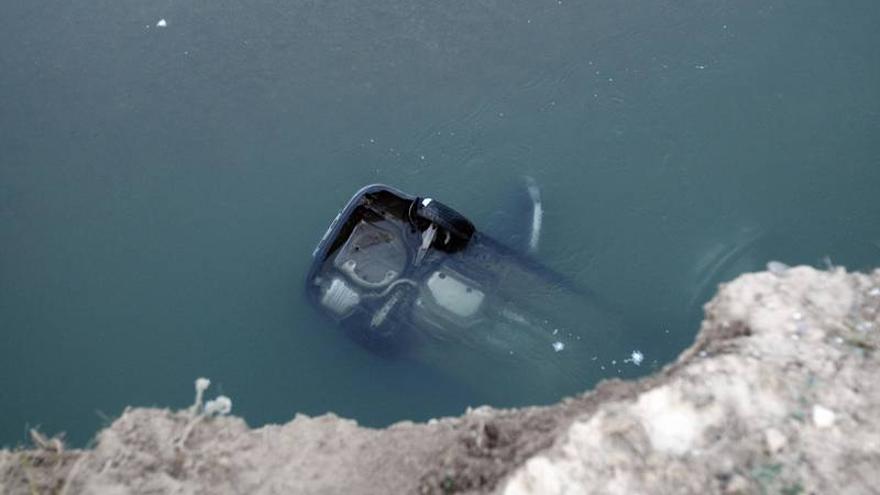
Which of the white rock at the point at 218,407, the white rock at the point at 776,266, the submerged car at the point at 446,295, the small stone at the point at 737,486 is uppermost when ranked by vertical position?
the white rock at the point at 776,266

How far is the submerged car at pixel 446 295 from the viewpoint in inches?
249

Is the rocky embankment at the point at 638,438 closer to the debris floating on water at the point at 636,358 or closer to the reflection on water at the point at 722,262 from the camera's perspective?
the debris floating on water at the point at 636,358

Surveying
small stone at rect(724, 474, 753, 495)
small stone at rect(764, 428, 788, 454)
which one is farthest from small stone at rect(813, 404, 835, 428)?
small stone at rect(724, 474, 753, 495)

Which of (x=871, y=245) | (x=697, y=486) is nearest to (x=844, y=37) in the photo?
(x=871, y=245)

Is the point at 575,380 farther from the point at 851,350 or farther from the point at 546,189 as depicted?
the point at 851,350

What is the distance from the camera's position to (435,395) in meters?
6.43

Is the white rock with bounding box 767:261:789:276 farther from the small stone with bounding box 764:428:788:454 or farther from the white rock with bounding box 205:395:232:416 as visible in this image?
the white rock with bounding box 205:395:232:416

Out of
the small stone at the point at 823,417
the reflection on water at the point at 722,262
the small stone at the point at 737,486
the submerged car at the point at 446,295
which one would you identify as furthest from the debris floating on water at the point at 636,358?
the small stone at the point at 737,486

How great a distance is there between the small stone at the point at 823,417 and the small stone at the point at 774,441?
0.19 metres

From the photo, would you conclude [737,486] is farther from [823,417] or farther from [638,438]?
[823,417]

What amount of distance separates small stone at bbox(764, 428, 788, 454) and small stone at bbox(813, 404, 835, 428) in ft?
0.63

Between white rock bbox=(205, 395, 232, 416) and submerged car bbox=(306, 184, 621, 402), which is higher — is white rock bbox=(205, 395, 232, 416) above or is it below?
below

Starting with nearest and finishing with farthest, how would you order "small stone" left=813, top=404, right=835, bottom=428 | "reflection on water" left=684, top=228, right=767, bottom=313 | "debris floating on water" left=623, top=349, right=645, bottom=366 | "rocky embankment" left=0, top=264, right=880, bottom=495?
"rocky embankment" left=0, top=264, right=880, bottom=495 < "small stone" left=813, top=404, right=835, bottom=428 < "debris floating on water" left=623, top=349, right=645, bottom=366 < "reflection on water" left=684, top=228, right=767, bottom=313

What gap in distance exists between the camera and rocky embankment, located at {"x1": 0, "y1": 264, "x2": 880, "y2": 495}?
140 inches
